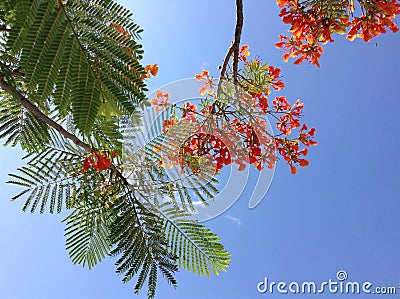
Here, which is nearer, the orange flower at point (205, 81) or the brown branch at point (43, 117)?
the brown branch at point (43, 117)

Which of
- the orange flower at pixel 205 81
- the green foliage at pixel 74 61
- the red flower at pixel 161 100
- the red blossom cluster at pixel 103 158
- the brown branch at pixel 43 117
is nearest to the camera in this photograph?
the green foliage at pixel 74 61

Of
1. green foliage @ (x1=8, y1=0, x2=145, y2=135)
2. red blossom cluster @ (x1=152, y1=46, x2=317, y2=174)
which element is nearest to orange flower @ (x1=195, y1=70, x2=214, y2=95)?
red blossom cluster @ (x1=152, y1=46, x2=317, y2=174)

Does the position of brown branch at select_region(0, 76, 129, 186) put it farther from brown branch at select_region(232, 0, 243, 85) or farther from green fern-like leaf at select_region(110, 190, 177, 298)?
brown branch at select_region(232, 0, 243, 85)

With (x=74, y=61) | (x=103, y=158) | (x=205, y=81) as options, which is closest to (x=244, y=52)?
(x=205, y=81)

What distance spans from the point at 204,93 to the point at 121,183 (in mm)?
968

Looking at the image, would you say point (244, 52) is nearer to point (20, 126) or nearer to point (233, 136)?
point (233, 136)

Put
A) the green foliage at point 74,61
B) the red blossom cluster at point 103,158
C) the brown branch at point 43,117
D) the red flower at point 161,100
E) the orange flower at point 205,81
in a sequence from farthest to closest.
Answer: the orange flower at point 205,81
the red flower at point 161,100
the red blossom cluster at point 103,158
the brown branch at point 43,117
the green foliage at point 74,61

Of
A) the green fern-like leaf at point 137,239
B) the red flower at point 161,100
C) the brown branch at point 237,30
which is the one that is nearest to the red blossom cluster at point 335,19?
the brown branch at point 237,30

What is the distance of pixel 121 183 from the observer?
99.0 inches

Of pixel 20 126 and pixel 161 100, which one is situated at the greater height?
pixel 161 100

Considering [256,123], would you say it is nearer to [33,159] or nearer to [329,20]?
[329,20]

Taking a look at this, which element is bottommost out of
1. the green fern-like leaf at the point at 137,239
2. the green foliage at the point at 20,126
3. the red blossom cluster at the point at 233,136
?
the green fern-like leaf at the point at 137,239

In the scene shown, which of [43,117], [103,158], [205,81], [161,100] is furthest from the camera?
[205,81]

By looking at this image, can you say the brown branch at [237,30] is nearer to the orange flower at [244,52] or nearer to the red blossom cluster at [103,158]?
the orange flower at [244,52]
